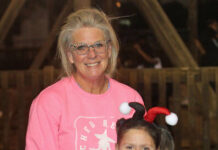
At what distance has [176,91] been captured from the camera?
432 centimetres

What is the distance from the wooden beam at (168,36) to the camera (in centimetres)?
429

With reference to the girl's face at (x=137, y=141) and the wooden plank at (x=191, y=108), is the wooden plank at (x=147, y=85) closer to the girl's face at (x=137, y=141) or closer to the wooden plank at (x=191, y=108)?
the wooden plank at (x=191, y=108)

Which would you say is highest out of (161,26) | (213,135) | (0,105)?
(161,26)

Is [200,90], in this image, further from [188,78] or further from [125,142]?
[125,142]

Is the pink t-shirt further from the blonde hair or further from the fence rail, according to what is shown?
the fence rail

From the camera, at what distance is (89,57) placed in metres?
2.06

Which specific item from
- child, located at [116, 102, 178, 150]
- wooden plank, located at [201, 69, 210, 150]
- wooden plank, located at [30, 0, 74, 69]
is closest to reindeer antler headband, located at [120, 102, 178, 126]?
child, located at [116, 102, 178, 150]

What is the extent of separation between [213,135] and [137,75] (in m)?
1.17

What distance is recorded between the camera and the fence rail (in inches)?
169

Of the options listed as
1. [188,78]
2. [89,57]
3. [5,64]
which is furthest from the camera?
[5,64]

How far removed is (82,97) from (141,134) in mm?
360

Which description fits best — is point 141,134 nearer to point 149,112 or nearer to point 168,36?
point 149,112

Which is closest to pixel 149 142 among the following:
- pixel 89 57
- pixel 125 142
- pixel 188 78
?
pixel 125 142

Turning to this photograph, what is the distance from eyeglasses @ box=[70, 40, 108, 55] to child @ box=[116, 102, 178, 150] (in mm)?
377
